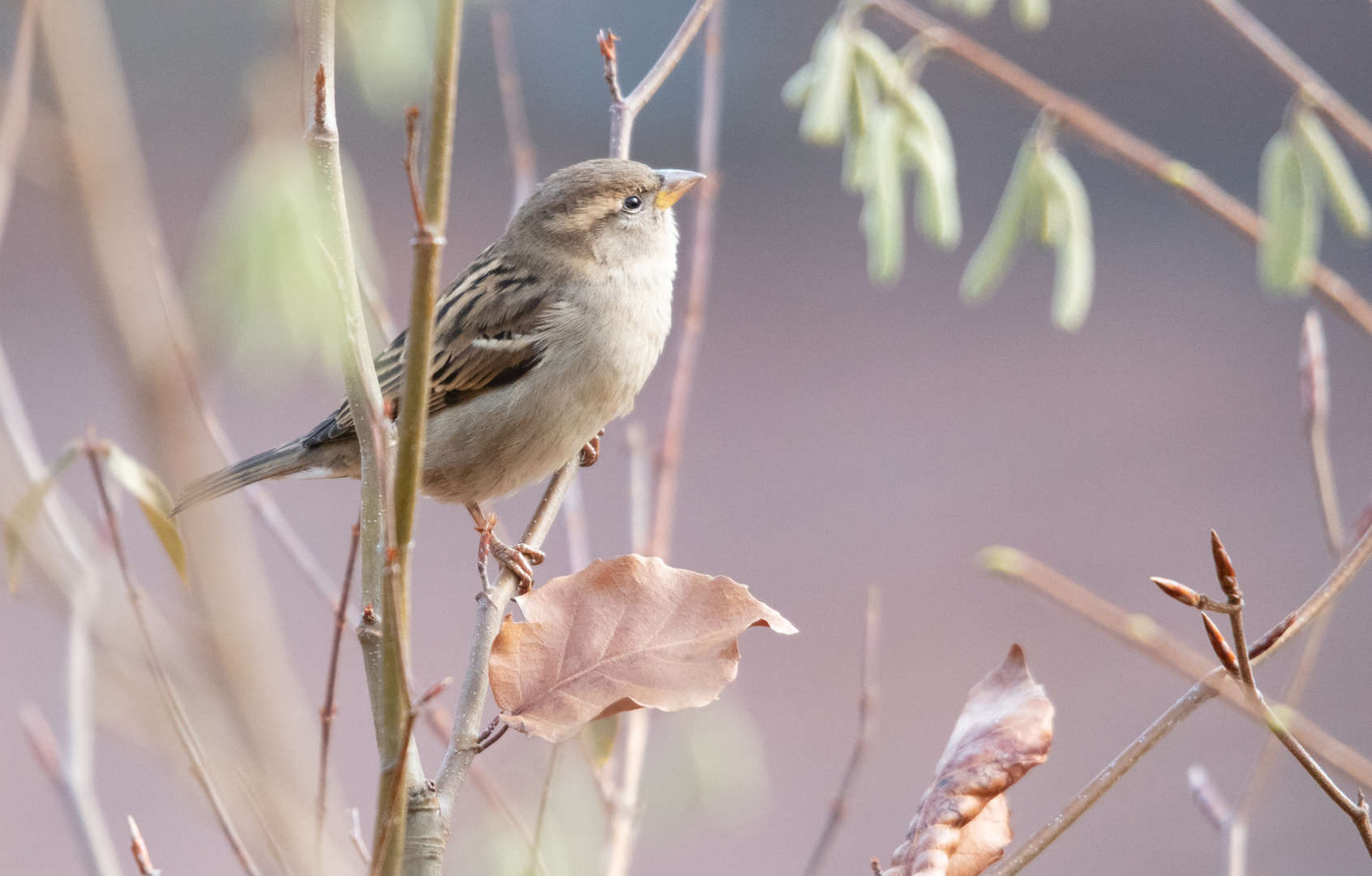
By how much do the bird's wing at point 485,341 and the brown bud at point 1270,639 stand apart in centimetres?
185

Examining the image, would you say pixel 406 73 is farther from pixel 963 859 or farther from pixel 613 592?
pixel 963 859

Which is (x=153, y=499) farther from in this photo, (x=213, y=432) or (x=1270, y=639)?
(x=1270, y=639)

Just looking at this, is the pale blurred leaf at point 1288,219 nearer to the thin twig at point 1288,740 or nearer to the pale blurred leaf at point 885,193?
the pale blurred leaf at point 885,193

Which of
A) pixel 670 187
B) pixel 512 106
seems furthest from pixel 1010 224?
pixel 670 187

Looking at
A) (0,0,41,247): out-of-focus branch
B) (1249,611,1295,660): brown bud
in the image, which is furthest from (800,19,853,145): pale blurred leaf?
(1249,611,1295,660): brown bud

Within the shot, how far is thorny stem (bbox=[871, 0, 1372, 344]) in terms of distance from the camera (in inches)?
77.0

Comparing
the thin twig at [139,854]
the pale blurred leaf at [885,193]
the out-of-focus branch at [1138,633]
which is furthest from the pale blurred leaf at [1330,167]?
the thin twig at [139,854]

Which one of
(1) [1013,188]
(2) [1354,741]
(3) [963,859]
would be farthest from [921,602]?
(3) [963,859]

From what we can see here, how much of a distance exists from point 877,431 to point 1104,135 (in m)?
6.46

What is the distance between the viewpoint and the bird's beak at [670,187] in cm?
273

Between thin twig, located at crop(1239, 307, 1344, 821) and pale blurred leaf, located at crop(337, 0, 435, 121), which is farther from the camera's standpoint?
pale blurred leaf, located at crop(337, 0, 435, 121)

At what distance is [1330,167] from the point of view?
1.90 metres

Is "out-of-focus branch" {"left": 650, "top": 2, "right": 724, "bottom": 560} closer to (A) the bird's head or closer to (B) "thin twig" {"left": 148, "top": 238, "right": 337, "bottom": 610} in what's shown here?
(B) "thin twig" {"left": 148, "top": 238, "right": 337, "bottom": 610}

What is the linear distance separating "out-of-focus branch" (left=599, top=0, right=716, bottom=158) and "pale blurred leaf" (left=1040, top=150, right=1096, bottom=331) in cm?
61
